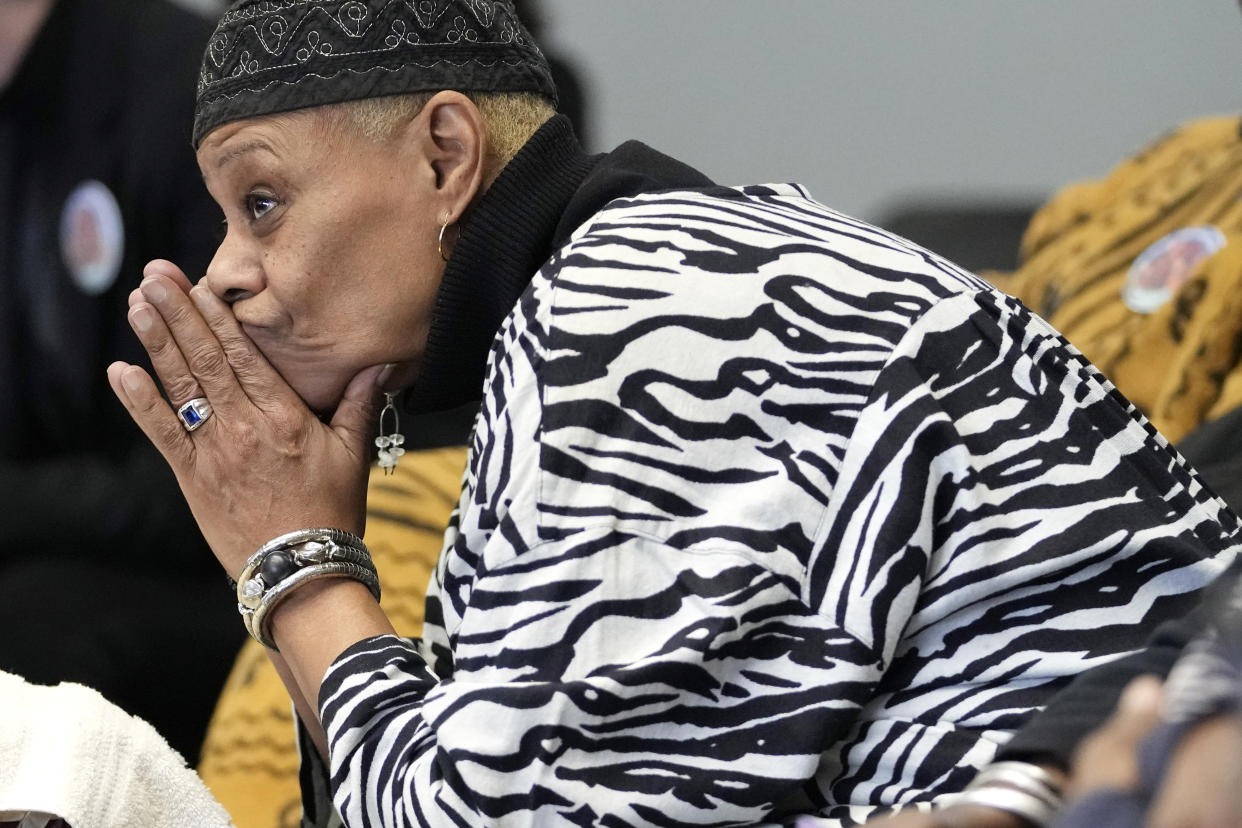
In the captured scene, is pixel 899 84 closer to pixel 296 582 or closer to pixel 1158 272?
pixel 1158 272

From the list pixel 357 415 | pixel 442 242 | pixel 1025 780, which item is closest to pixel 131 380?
pixel 357 415

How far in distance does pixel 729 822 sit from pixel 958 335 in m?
0.34

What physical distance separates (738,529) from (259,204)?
1.63ft

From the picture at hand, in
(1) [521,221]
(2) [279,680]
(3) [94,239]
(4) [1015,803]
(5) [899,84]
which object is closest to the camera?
(4) [1015,803]

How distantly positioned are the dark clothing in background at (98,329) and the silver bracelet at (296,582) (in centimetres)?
88

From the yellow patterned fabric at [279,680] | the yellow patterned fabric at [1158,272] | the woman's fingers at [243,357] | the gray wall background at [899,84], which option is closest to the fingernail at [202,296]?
the woman's fingers at [243,357]

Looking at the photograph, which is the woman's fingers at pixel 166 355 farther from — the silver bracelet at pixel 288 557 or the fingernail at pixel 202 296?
the silver bracelet at pixel 288 557

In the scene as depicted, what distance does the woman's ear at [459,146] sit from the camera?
3.52 ft

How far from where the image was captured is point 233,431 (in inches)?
45.1

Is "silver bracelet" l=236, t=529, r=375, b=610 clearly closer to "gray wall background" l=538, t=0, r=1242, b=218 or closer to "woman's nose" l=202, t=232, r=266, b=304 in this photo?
"woman's nose" l=202, t=232, r=266, b=304

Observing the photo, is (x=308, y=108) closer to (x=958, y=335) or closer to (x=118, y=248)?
(x=958, y=335)

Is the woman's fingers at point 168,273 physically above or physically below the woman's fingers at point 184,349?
above

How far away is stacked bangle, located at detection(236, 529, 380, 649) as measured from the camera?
1.08m

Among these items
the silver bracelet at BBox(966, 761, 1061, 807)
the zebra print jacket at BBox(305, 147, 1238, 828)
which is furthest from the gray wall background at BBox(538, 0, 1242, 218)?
the silver bracelet at BBox(966, 761, 1061, 807)
